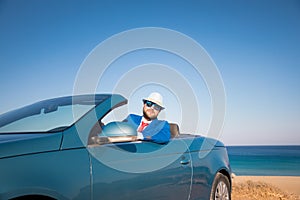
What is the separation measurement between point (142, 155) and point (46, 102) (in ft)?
4.06

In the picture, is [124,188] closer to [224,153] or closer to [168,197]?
[168,197]

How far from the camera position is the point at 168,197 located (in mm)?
3195

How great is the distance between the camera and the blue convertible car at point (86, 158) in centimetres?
219

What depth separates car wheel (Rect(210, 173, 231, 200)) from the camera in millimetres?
4121

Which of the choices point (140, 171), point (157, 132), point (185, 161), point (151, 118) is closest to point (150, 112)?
point (151, 118)

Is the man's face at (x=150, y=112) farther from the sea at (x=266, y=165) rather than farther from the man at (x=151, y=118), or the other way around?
the sea at (x=266, y=165)

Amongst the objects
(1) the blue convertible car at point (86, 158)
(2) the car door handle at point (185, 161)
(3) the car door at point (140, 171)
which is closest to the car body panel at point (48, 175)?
(1) the blue convertible car at point (86, 158)

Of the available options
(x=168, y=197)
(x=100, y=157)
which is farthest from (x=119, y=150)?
(x=168, y=197)

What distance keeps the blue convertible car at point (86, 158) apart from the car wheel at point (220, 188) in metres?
0.32

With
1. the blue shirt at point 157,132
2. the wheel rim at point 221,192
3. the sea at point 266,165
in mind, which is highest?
the blue shirt at point 157,132

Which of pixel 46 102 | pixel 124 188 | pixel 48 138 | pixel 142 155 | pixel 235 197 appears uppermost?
pixel 46 102

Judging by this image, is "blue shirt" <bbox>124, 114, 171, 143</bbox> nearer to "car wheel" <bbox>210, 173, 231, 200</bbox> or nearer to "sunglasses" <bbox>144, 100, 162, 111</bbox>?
"sunglasses" <bbox>144, 100, 162, 111</bbox>

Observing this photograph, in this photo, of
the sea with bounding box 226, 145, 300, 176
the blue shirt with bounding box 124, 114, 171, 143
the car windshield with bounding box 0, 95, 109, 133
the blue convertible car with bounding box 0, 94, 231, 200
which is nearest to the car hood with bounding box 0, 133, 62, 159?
the blue convertible car with bounding box 0, 94, 231, 200

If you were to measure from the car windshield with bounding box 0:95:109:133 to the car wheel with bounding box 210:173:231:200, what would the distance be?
1985 millimetres
